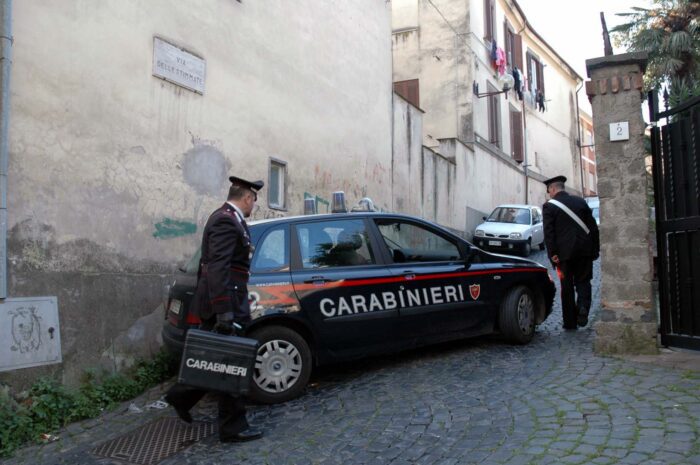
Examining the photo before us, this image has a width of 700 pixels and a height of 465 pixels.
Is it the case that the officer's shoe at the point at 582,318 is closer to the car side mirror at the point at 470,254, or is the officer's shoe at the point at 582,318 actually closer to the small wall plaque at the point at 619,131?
the car side mirror at the point at 470,254

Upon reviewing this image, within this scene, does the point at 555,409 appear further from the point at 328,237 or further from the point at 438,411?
the point at 328,237

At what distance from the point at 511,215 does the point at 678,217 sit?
11.8m

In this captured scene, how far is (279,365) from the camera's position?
4.85 metres

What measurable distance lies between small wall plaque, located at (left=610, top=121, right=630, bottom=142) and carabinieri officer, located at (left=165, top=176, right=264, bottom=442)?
137 inches

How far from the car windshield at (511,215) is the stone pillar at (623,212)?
36.7 feet

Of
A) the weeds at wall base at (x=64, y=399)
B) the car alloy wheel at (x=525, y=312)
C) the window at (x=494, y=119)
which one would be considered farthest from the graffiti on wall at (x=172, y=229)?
the window at (x=494, y=119)

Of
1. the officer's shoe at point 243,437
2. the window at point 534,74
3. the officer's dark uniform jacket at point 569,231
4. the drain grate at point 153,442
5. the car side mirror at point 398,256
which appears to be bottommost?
the drain grate at point 153,442

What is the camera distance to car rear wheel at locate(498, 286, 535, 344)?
20.3 ft

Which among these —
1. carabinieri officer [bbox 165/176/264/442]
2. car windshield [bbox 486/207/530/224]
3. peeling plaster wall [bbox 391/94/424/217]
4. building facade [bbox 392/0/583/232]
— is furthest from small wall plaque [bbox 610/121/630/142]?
building facade [bbox 392/0/583/232]

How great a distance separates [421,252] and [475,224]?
525 inches

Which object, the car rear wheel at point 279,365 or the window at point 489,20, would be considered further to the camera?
the window at point 489,20

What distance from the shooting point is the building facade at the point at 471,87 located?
750 inches

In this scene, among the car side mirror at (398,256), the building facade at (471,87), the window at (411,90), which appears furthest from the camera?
the window at (411,90)

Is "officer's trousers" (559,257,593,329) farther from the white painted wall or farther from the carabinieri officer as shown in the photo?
the white painted wall
